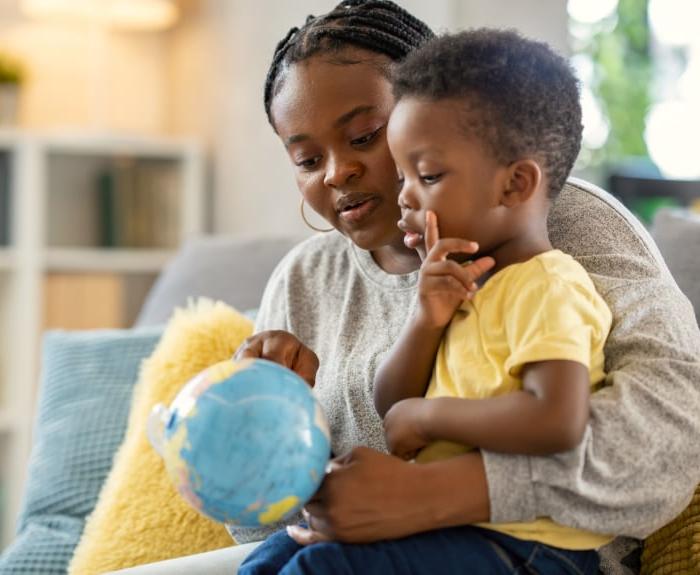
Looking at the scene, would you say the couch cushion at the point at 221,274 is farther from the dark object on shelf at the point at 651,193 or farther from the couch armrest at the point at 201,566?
the dark object on shelf at the point at 651,193

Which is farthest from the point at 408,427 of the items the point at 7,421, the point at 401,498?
the point at 7,421

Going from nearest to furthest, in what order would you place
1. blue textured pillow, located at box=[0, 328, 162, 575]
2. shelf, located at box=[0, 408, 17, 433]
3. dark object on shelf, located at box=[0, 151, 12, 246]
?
blue textured pillow, located at box=[0, 328, 162, 575] → shelf, located at box=[0, 408, 17, 433] → dark object on shelf, located at box=[0, 151, 12, 246]

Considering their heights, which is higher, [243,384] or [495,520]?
[243,384]

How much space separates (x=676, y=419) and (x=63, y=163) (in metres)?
3.13

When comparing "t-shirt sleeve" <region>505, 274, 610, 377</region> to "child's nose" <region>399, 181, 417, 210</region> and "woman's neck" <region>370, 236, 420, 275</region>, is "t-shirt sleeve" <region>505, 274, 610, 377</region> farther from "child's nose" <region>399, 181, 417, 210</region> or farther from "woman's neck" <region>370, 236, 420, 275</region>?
"woman's neck" <region>370, 236, 420, 275</region>

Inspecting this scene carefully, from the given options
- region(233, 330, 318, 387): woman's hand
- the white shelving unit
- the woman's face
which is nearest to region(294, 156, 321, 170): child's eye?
the woman's face

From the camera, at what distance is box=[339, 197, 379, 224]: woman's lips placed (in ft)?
4.81

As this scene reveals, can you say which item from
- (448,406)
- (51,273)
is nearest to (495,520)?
(448,406)

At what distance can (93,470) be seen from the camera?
2.11m

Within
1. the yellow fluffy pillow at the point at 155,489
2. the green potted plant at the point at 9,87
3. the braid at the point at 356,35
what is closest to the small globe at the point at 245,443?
the braid at the point at 356,35

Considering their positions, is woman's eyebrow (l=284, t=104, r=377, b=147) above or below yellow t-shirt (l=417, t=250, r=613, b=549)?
above

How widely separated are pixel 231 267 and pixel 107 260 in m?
1.56

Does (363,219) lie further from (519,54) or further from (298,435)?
(298,435)

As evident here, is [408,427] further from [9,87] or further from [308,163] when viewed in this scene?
[9,87]
